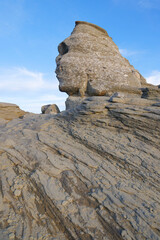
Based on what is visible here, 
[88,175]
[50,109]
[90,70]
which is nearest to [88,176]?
[88,175]

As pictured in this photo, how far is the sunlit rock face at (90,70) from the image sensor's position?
13047 millimetres

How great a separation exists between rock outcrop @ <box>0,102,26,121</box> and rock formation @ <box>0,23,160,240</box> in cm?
1106

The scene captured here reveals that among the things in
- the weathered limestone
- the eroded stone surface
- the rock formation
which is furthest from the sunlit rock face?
the eroded stone surface

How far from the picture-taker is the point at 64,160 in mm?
A: 6371

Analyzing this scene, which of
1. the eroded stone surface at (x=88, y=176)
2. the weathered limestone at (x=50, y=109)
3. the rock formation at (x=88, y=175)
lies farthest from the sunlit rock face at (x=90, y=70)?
the eroded stone surface at (x=88, y=176)

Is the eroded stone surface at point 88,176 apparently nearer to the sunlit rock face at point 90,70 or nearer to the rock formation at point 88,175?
the rock formation at point 88,175

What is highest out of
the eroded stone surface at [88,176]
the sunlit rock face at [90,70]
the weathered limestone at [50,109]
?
the sunlit rock face at [90,70]

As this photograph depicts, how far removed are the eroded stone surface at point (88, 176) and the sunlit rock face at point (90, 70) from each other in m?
4.63

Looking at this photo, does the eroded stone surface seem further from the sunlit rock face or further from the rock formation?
the sunlit rock face

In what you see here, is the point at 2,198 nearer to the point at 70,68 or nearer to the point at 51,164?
the point at 51,164

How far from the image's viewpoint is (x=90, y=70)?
522 inches

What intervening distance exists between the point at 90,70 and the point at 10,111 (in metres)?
12.5

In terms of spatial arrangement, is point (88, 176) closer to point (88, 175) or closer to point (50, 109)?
point (88, 175)

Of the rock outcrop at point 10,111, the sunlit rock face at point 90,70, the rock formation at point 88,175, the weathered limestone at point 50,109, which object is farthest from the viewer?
the rock outcrop at point 10,111
